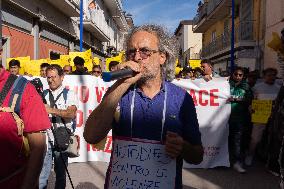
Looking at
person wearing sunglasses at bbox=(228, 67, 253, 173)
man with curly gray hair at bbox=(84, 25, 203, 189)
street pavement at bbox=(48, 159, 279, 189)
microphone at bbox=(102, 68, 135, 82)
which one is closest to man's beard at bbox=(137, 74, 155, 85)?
man with curly gray hair at bbox=(84, 25, 203, 189)

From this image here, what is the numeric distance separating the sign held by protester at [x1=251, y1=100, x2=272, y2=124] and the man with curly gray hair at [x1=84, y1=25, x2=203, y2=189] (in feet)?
18.2

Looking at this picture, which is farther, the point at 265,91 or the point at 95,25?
the point at 95,25

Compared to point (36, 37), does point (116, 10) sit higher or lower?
higher

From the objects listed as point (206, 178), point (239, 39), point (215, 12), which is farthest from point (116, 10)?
point (206, 178)

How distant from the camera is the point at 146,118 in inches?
92.0

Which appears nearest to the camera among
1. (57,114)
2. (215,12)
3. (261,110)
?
(57,114)

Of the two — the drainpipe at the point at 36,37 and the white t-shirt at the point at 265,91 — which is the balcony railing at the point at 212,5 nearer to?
the drainpipe at the point at 36,37

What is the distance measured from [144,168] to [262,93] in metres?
6.12

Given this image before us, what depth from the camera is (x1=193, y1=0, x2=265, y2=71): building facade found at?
22.9 meters

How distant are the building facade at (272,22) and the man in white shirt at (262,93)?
1022 cm

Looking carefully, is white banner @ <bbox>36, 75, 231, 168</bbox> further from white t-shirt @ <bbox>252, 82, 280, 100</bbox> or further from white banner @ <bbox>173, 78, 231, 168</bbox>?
white t-shirt @ <bbox>252, 82, 280, 100</bbox>

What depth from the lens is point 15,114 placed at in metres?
2.24

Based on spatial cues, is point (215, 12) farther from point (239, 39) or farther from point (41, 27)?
point (41, 27)

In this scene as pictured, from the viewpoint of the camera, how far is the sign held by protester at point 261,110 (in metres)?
7.71
